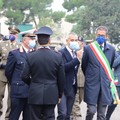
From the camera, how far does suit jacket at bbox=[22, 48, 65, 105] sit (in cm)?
565

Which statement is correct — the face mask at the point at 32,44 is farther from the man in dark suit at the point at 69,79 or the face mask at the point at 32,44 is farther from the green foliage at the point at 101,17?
the green foliage at the point at 101,17

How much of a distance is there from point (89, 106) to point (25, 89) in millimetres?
1148

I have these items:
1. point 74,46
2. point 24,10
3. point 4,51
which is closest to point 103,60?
point 74,46

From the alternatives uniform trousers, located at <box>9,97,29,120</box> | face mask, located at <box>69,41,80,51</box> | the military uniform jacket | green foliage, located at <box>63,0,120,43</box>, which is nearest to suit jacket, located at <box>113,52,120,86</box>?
face mask, located at <box>69,41,80,51</box>

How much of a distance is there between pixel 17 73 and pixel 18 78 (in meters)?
0.08

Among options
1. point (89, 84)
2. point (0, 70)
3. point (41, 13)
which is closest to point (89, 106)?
point (89, 84)

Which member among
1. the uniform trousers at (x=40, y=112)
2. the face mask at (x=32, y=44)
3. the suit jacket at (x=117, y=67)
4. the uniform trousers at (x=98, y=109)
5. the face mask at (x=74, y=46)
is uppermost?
the face mask at (x=32, y=44)

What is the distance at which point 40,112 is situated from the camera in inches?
229

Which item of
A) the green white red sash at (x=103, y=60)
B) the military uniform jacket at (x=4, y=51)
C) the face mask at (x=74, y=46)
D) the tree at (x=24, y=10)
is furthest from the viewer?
the tree at (x=24, y=10)

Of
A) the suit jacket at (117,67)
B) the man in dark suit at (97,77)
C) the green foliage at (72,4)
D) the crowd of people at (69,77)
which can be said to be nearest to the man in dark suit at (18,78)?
the crowd of people at (69,77)

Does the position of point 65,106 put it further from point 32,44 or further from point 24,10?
point 24,10

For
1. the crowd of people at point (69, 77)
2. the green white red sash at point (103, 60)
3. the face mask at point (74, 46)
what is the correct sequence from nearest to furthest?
1. the crowd of people at point (69, 77)
2. the green white red sash at point (103, 60)
3. the face mask at point (74, 46)

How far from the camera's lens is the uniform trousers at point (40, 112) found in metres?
5.75

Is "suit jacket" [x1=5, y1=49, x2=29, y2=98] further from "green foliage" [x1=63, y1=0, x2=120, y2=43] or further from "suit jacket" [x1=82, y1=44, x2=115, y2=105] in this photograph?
"green foliage" [x1=63, y1=0, x2=120, y2=43]
